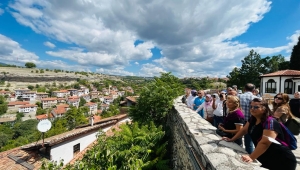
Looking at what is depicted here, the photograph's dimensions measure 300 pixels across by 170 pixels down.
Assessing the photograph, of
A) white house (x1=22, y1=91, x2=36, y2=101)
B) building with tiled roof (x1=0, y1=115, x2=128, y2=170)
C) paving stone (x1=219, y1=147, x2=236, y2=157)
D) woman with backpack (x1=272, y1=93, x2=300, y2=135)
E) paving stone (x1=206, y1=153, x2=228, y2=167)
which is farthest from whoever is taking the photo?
white house (x1=22, y1=91, x2=36, y2=101)

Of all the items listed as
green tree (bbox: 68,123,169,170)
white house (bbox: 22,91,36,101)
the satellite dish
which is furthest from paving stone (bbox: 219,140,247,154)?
white house (bbox: 22,91,36,101)

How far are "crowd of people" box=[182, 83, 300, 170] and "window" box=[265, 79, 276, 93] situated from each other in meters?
20.5

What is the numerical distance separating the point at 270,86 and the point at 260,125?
79.2ft

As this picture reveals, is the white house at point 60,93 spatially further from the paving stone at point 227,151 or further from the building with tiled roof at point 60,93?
the paving stone at point 227,151

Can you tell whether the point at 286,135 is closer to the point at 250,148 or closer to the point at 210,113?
the point at 250,148

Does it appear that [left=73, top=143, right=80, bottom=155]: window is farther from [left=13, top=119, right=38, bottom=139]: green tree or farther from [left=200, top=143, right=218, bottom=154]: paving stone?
[left=13, top=119, right=38, bottom=139]: green tree

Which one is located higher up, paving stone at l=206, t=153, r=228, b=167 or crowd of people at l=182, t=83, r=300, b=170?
crowd of people at l=182, t=83, r=300, b=170

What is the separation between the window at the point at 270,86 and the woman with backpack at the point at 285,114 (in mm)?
21949

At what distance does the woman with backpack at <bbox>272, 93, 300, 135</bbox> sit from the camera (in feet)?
9.74

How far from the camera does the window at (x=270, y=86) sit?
67.0 feet

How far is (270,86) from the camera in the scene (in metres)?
20.9

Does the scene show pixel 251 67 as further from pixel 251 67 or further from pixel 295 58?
pixel 295 58

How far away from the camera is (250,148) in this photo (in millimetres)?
3164

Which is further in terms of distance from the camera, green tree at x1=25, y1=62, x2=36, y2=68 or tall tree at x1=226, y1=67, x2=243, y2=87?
green tree at x1=25, y1=62, x2=36, y2=68
